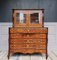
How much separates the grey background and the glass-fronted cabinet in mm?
479

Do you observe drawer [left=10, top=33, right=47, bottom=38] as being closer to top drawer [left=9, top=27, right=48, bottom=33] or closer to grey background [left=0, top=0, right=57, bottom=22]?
top drawer [left=9, top=27, right=48, bottom=33]

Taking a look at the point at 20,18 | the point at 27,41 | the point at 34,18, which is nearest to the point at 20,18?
the point at 20,18

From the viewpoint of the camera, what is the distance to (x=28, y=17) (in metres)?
4.83

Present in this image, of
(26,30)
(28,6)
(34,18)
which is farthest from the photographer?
(28,6)

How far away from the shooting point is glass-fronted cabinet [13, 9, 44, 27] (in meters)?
4.79

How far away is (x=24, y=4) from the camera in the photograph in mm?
5359

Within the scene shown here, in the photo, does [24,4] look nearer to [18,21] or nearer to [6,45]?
[18,21]

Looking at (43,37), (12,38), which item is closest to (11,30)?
(12,38)

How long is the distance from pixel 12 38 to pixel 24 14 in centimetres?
91

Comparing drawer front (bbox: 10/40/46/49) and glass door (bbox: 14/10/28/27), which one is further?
glass door (bbox: 14/10/28/27)

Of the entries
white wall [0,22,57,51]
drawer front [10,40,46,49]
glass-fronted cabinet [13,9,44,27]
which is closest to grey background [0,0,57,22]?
white wall [0,22,57,51]

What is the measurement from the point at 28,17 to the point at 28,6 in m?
0.66

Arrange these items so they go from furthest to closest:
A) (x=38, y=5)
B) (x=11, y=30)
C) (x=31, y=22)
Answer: (x=38, y=5)
(x=31, y=22)
(x=11, y=30)

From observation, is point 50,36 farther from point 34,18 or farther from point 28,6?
point 28,6
